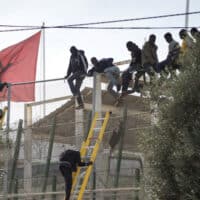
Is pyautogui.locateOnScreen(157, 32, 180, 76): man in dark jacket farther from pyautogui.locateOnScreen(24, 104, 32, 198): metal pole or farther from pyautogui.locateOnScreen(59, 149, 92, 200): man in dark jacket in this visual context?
pyautogui.locateOnScreen(24, 104, 32, 198): metal pole

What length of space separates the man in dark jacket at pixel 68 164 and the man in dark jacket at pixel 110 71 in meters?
1.51

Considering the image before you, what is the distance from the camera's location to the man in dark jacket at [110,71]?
485 inches

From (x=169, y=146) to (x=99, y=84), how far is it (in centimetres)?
440

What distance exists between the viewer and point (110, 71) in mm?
12461

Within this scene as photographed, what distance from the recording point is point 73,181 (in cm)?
1188

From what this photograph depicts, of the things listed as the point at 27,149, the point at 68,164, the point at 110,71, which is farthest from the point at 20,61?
the point at 68,164

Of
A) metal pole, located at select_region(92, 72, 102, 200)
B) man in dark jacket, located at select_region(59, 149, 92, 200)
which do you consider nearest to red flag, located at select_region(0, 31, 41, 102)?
metal pole, located at select_region(92, 72, 102, 200)

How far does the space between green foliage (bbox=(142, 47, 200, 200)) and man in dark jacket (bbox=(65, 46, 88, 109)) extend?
4.21m

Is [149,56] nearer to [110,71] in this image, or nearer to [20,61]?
[110,71]

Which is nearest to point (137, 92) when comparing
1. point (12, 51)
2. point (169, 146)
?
point (169, 146)

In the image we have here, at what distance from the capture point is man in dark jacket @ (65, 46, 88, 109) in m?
12.7

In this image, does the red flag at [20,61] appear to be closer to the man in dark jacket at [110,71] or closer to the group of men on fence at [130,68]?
the group of men on fence at [130,68]

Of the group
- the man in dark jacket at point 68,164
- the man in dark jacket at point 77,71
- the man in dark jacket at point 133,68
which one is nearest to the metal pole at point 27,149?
the man in dark jacket at point 77,71

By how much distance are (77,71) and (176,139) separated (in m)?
5.33
